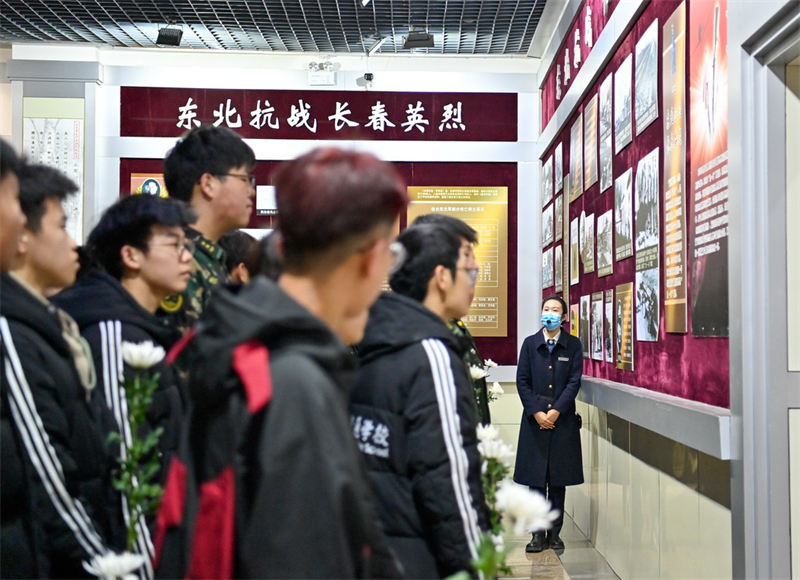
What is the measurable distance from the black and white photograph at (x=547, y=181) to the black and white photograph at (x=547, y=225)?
0.27 ft

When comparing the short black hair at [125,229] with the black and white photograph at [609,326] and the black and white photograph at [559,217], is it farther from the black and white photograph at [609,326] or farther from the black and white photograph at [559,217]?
the black and white photograph at [559,217]

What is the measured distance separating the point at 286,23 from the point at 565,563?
15.9 ft

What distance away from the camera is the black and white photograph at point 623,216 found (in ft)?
14.9

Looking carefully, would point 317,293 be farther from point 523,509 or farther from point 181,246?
point 181,246

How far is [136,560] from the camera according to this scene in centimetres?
166

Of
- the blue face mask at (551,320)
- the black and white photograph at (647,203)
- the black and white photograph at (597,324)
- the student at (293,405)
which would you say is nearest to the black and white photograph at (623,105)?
the black and white photograph at (647,203)

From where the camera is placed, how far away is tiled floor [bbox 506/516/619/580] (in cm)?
517

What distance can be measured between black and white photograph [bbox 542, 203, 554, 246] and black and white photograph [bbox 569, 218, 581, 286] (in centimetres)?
96

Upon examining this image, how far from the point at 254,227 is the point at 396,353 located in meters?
6.28

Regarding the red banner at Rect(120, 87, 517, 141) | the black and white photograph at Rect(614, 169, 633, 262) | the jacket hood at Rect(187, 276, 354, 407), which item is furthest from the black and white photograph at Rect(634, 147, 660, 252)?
the red banner at Rect(120, 87, 517, 141)

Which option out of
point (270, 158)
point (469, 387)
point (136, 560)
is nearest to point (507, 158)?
point (270, 158)

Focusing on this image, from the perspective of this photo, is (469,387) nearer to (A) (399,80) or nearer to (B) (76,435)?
(B) (76,435)

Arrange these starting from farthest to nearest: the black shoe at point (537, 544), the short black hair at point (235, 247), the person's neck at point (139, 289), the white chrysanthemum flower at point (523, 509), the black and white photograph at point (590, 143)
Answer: the black shoe at point (537, 544), the black and white photograph at point (590, 143), the short black hair at point (235, 247), the person's neck at point (139, 289), the white chrysanthemum flower at point (523, 509)

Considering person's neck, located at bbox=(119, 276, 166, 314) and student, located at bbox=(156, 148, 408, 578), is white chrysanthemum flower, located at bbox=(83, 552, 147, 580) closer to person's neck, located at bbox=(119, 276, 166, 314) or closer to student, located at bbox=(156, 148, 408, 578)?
student, located at bbox=(156, 148, 408, 578)
